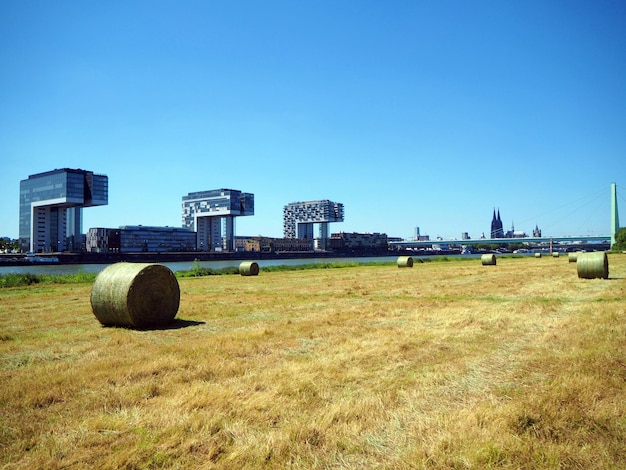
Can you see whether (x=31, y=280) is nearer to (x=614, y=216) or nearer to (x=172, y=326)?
(x=172, y=326)

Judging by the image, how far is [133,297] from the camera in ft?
42.2

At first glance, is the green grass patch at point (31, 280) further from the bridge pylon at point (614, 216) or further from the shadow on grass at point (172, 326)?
the bridge pylon at point (614, 216)

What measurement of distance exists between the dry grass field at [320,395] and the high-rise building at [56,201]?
168 meters

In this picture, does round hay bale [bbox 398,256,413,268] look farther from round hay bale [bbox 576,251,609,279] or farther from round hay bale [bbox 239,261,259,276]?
round hay bale [bbox 576,251,609,279]

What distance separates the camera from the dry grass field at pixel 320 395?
185 inches

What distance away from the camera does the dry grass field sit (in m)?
4.71

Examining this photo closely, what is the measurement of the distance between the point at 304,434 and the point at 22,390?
438 centimetres

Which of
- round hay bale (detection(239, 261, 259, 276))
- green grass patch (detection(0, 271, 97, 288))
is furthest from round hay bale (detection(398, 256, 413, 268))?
green grass patch (detection(0, 271, 97, 288))

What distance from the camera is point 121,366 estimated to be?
8148 millimetres

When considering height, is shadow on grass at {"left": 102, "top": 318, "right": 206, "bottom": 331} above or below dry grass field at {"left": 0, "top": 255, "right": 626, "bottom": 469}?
below

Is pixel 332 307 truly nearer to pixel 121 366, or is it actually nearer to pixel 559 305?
pixel 559 305

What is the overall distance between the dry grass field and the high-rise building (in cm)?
16830

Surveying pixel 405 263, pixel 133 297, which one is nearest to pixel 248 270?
pixel 405 263

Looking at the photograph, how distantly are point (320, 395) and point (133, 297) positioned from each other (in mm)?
8154
